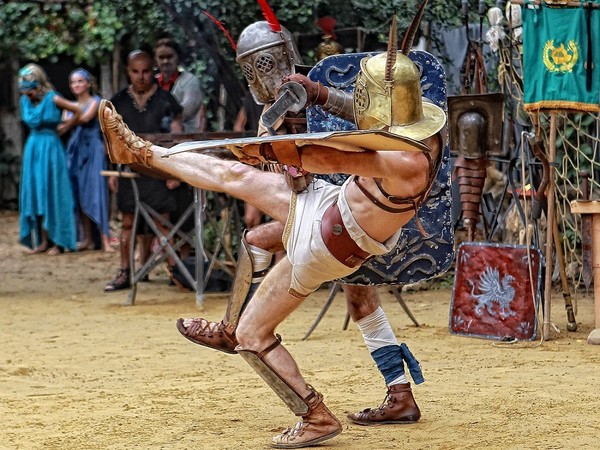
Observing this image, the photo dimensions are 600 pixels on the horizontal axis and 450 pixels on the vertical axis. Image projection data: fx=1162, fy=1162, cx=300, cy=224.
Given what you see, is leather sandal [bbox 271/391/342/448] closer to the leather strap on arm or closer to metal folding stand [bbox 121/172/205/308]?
the leather strap on arm

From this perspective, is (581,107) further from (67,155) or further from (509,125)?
(67,155)

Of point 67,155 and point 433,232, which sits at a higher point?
point 433,232

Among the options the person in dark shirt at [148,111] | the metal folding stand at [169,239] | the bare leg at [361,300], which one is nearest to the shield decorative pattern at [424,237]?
the bare leg at [361,300]

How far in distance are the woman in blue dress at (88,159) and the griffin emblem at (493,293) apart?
19.3 ft

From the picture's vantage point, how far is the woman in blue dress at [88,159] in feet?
40.4

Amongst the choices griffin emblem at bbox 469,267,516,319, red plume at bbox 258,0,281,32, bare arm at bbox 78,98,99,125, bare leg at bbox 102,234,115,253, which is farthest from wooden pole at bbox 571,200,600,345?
bare leg at bbox 102,234,115,253

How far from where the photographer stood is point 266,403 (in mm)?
5633

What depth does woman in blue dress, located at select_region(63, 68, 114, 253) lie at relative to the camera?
40.4ft

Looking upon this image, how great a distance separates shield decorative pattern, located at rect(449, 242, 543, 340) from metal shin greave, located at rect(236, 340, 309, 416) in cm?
299

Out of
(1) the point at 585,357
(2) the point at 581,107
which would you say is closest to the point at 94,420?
(1) the point at 585,357

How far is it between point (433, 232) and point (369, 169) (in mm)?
1269

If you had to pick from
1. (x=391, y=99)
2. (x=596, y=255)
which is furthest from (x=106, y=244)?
(x=391, y=99)

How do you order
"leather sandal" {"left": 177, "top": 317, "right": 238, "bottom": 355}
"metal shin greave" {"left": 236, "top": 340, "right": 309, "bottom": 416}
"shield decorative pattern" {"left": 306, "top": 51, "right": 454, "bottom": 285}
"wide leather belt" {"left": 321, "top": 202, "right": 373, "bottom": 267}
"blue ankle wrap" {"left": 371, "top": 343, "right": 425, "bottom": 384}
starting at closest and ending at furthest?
"wide leather belt" {"left": 321, "top": 202, "right": 373, "bottom": 267}
"metal shin greave" {"left": 236, "top": 340, "right": 309, "bottom": 416}
"leather sandal" {"left": 177, "top": 317, "right": 238, "bottom": 355}
"blue ankle wrap" {"left": 371, "top": 343, "right": 425, "bottom": 384}
"shield decorative pattern" {"left": 306, "top": 51, "right": 454, "bottom": 285}

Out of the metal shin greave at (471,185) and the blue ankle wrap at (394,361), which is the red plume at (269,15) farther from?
the metal shin greave at (471,185)
